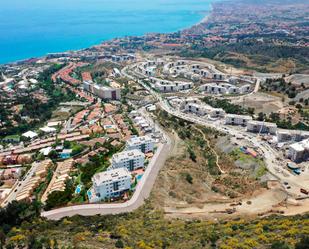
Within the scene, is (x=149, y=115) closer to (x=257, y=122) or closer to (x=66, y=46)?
(x=257, y=122)

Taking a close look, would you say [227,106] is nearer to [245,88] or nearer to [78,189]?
[245,88]

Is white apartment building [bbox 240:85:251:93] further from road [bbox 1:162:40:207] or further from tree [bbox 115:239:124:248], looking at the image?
tree [bbox 115:239:124:248]

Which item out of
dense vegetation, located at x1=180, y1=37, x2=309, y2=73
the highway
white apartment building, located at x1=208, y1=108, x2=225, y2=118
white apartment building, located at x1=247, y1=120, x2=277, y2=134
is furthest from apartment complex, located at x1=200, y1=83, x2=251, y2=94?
white apartment building, located at x1=247, y1=120, x2=277, y2=134

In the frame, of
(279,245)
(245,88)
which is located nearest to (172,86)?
(245,88)

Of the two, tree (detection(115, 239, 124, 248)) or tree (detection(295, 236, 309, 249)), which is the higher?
tree (detection(295, 236, 309, 249))

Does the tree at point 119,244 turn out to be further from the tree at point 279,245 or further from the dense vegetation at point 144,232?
the tree at point 279,245

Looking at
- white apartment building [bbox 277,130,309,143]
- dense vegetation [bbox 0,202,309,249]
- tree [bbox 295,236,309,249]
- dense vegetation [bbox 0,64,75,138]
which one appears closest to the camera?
tree [bbox 295,236,309,249]
